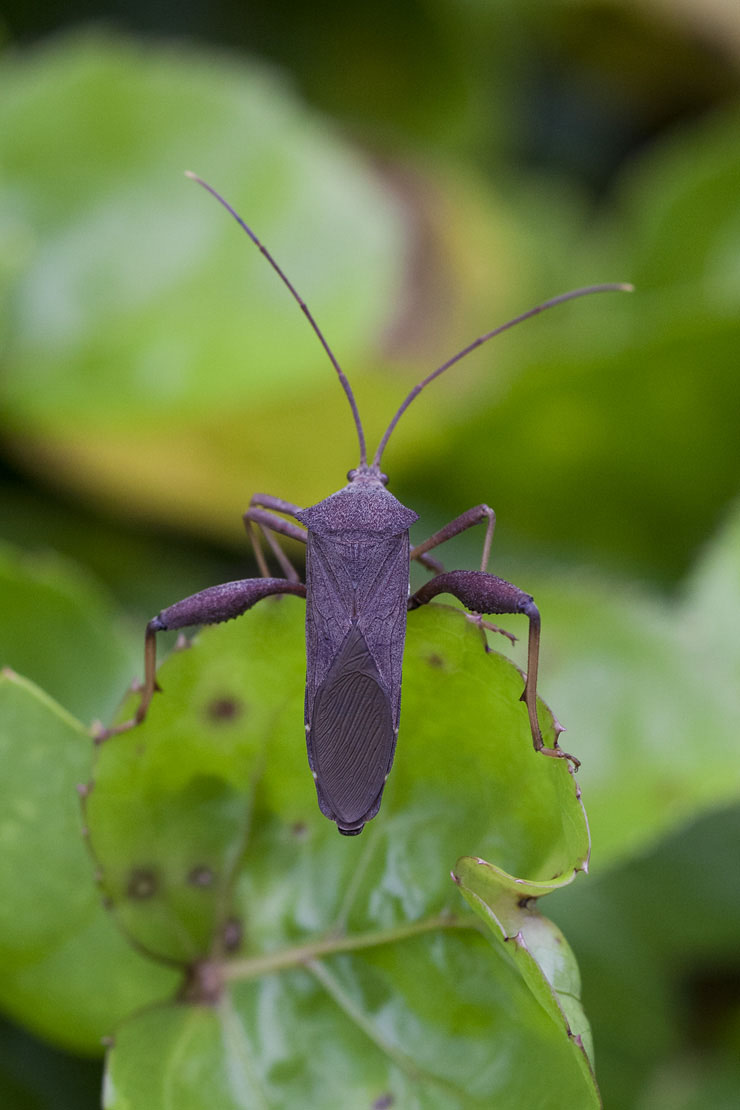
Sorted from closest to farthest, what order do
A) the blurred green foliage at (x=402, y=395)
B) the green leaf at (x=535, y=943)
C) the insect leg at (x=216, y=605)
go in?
the green leaf at (x=535, y=943) < the blurred green foliage at (x=402, y=395) < the insect leg at (x=216, y=605)

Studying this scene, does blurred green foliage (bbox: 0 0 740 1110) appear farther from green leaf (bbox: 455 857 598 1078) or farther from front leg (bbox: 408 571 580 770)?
front leg (bbox: 408 571 580 770)

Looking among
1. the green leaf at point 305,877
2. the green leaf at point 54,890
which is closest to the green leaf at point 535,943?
the green leaf at point 305,877

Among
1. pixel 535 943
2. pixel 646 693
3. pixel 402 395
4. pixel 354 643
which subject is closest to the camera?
pixel 535 943

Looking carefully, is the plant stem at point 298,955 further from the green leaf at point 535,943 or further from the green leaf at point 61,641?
the green leaf at point 61,641

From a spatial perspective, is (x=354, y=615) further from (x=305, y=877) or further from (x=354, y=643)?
(x=305, y=877)

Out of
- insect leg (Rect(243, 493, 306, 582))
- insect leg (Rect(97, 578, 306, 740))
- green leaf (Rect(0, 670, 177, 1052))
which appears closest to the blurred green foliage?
green leaf (Rect(0, 670, 177, 1052))

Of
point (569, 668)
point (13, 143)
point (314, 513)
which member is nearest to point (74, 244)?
point (13, 143)

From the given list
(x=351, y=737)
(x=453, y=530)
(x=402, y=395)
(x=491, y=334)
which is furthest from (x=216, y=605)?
(x=402, y=395)
